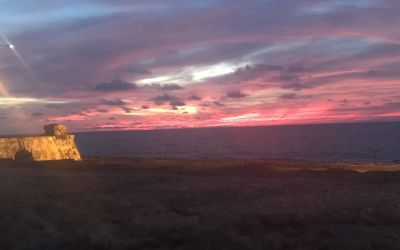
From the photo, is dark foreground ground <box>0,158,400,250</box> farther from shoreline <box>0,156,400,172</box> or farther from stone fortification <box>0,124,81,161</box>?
stone fortification <box>0,124,81,161</box>

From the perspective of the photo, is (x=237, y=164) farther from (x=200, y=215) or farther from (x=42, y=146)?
(x=200, y=215)

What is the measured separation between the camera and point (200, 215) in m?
14.1

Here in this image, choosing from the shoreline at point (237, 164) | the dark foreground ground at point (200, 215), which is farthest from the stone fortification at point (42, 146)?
the dark foreground ground at point (200, 215)

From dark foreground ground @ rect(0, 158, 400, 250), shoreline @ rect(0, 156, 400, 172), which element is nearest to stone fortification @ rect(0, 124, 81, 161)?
shoreline @ rect(0, 156, 400, 172)

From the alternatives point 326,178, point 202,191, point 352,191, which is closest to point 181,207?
point 202,191

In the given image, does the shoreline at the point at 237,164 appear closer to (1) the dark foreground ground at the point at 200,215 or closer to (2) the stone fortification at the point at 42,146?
(2) the stone fortification at the point at 42,146

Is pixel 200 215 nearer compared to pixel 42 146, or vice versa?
pixel 200 215

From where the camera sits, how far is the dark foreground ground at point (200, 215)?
11672 mm

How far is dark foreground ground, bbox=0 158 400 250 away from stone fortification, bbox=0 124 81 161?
65.5 ft

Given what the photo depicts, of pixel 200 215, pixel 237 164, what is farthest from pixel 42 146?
pixel 200 215

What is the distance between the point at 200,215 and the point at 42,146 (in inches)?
1207

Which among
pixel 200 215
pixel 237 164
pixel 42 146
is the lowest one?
pixel 237 164

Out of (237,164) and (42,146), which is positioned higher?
(42,146)

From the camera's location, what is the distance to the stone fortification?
39219mm
